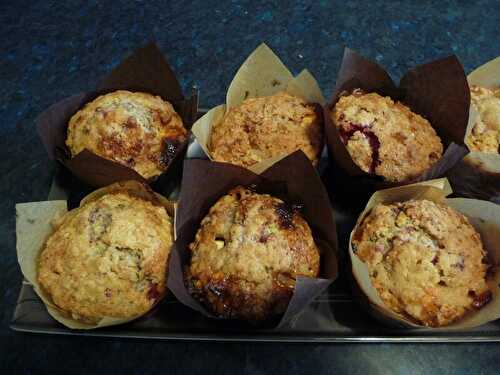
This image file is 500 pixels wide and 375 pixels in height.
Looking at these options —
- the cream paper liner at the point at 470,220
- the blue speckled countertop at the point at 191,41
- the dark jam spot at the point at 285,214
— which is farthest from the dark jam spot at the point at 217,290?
the blue speckled countertop at the point at 191,41

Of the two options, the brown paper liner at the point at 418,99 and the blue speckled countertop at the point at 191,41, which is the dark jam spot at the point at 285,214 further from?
the blue speckled countertop at the point at 191,41

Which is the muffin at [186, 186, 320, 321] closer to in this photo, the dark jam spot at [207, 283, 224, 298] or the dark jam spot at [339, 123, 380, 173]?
the dark jam spot at [207, 283, 224, 298]

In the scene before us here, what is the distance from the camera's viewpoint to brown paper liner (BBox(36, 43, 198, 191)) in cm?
204

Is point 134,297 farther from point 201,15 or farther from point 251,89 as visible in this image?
point 201,15

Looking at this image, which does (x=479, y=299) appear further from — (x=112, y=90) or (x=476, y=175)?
(x=112, y=90)

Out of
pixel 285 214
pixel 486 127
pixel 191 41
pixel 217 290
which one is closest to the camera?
pixel 217 290

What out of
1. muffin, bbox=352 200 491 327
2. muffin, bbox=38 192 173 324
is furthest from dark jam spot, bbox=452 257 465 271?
muffin, bbox=38 192 173 324

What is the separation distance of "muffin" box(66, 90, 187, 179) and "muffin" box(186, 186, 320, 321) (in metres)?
0.43

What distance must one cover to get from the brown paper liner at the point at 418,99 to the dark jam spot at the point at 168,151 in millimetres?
693

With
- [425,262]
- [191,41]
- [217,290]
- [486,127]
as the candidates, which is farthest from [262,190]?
[191,41]

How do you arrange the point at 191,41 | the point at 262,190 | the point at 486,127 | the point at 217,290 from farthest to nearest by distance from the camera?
the point at 191,41
the point at 486,127
the point at 262,190
the point at 217,290

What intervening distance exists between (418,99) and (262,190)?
0.89m

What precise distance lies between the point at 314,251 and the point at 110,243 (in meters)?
0.82

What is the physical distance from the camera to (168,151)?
219 centimetres
